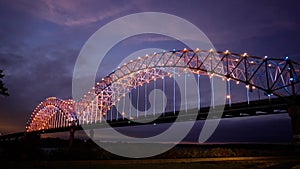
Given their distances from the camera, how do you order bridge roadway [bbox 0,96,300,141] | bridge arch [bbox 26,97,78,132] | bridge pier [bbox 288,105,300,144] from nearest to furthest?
bridge pier [bbox 288,105,300,144], bridge roadway [bbox 0,96,300,141], bridge arch [bbox 26,97,78,132]

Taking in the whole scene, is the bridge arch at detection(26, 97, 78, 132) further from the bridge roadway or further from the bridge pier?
the bridge pier

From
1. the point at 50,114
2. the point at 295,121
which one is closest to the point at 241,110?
the point at 295,121

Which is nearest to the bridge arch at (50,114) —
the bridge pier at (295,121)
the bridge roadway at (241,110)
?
the bridge roadway at (241,110)

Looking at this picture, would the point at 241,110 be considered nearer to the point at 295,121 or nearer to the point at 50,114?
the point at 295,121

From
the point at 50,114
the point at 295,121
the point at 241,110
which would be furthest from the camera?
the point at 50,114

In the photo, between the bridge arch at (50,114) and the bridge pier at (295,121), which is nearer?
the bridge pier at (295,121)

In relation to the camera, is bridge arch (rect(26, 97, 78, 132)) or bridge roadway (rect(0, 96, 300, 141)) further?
bridge arch (rect(26, 97, 78, 132))

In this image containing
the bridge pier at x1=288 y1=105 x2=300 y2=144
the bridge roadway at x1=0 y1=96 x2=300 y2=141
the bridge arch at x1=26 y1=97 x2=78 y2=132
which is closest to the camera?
the bridge pier at x1=288 y1=105 x2=300 y2=144

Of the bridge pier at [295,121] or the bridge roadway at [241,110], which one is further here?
the bridge roadway at [241,110]

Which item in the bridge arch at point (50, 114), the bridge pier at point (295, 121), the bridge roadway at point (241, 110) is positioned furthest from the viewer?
the bridge arch at point (50, 114)

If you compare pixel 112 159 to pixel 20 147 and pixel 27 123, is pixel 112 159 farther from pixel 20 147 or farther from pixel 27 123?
pixel 27 123

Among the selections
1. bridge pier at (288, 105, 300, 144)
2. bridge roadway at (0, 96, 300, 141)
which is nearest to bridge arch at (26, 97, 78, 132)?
bridge roadway at (0, 96, 300, 141)

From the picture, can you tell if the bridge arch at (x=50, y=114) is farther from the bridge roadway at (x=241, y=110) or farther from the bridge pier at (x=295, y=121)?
the bridge pier at (x=295, y=121)

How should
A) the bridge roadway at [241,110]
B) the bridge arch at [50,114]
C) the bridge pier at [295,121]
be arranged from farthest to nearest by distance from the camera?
the bridge arch at [50,114], the bridge roadway at [241,110], the bridge pier at [295,121]
